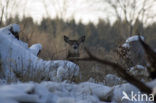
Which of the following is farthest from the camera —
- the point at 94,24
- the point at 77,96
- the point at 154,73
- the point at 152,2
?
the point at 94,24

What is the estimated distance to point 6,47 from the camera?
5629 millimetres

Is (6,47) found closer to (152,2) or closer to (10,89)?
(10,89)

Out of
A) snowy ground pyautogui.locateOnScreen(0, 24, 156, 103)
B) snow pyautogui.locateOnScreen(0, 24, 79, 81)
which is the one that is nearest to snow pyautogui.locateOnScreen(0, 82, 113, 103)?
snowy ground pyautogui.locateOnScreen(0, 24, 156, 103)

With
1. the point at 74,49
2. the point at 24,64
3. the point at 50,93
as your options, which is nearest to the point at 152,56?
the point at 50,93

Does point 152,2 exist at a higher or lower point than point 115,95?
higher

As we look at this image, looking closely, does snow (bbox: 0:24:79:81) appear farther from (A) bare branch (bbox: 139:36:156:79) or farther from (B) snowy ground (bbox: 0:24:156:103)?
(A) bare branch (bbox: 139:36:156:79)

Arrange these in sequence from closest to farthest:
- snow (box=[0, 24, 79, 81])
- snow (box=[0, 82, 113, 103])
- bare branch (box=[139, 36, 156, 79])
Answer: snow (box=[0, 82, 113, 103]) < bare branch (box=[139, 36, 156, 79]) < snow (box=[0, 24, 79, 81])

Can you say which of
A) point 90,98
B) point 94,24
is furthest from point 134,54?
point 94,24

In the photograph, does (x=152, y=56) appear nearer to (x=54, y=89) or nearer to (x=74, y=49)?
(x=54, y=89)

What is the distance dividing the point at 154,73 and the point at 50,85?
1166 mm

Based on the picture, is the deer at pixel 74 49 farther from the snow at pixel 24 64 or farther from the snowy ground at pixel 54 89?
the snow at pixel 24 64

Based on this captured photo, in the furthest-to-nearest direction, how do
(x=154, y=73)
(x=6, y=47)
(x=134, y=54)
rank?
(x=134, y=54) < (x=6, y=47) < (x=154, y=73)

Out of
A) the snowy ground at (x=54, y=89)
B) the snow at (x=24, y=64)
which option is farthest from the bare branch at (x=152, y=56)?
the snow at (x=24, y=64)

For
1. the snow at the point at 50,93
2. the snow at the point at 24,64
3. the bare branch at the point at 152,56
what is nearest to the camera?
the snow at the point at 50,93
